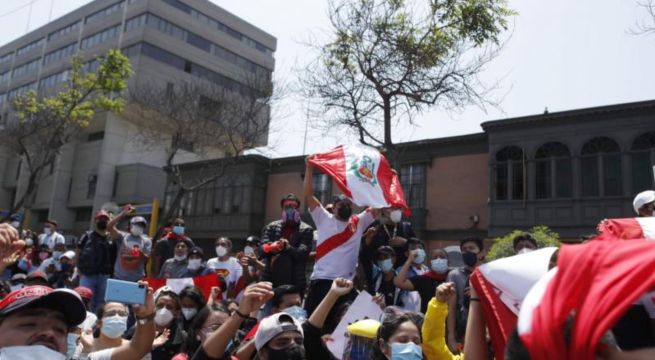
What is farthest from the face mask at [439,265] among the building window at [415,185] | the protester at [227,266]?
the building window at [415,185]

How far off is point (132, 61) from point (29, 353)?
37.9 m

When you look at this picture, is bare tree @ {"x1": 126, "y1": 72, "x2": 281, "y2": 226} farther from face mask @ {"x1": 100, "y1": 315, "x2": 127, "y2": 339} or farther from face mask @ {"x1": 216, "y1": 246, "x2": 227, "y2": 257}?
face mask @ {"x1": 100, "y1": 315, "x2": 127, "y2": 339}

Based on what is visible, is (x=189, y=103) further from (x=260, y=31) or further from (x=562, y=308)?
(x=260, y=31)

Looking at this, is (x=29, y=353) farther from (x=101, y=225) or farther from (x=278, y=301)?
(x=101, y=225)

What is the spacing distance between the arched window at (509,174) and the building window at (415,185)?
11.5 ft

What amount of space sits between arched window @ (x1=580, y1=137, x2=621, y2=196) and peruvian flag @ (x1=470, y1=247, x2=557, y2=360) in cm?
1878

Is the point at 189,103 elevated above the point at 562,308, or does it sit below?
above

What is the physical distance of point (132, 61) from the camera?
3641 centimetres

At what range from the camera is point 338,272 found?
5414mm

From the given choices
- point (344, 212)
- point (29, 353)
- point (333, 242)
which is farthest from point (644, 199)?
point (29, 353)

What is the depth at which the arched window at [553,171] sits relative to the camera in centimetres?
1923

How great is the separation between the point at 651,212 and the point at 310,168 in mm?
3389

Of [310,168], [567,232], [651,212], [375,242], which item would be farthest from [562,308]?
[567,232]

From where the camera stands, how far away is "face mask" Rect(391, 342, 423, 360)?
299 cm
